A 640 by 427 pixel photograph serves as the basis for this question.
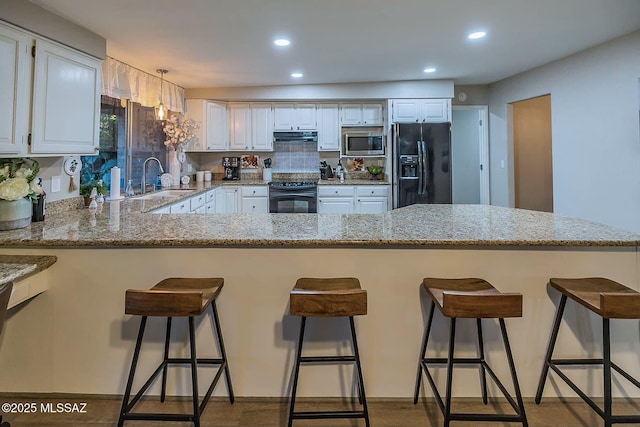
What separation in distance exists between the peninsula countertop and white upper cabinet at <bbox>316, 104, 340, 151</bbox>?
10.2 ft

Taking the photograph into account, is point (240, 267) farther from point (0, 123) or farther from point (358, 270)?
point (0, 123)

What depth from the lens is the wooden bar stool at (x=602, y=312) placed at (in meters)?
1.42

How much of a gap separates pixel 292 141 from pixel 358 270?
397 cm

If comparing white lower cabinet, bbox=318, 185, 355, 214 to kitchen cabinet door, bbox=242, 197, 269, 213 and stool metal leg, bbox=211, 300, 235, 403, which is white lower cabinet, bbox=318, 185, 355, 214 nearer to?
kitchen cabinet door, bbox=242, 197, 269, 213

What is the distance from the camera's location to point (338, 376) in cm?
189

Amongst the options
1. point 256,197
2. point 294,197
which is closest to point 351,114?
point 294,197

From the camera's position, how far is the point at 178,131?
4.59 metres

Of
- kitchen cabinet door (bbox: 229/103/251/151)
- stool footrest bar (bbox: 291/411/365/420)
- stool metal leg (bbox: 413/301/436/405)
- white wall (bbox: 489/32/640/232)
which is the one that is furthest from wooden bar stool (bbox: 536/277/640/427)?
kitchen cabinet door (bbox: 229/103/251/151)

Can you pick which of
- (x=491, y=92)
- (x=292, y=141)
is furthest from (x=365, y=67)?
(x=491, y=92)

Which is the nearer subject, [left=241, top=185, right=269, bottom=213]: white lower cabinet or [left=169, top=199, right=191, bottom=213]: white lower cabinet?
[left=169, top=199, right=191, bottom=213]: white lower cabinet

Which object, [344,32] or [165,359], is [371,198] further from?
[165,359]

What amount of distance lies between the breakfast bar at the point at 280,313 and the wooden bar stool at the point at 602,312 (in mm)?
80

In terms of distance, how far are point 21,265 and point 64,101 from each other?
136cm

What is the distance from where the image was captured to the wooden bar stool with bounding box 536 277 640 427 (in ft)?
4.66
